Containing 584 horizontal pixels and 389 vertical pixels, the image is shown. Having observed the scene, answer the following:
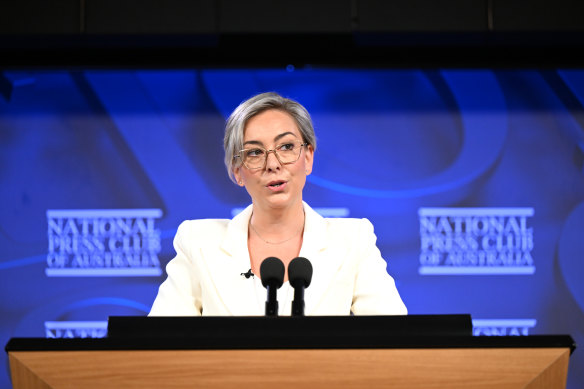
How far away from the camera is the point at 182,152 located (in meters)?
4.05

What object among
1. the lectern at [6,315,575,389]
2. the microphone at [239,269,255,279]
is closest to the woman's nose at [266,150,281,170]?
the microphone at [239,269,255,279]

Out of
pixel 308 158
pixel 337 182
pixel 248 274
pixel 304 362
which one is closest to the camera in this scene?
pixel 304 362

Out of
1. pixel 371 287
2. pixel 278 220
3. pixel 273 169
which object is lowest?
pixel 371 287

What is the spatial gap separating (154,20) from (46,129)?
3.03ft

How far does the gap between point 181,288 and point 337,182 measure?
198 centimetres

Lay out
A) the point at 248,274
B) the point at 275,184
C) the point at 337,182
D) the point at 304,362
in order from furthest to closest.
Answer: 1. the point at 337,182
2. the point at 275,184
3. the point at 248,274
4. the point at 304,362

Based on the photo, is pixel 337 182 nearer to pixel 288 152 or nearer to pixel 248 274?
pixel 288 152

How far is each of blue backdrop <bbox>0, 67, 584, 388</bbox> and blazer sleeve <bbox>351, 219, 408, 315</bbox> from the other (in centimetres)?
171

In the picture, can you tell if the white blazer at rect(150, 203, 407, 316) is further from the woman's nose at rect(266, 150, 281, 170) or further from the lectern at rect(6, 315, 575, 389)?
the lectern at rect(6, 315, 575, 389)

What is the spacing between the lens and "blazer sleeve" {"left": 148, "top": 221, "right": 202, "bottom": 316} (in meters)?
2.12

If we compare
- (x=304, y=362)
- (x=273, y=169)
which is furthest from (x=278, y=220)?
(x=304, y=362)

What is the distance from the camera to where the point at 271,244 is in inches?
91.3

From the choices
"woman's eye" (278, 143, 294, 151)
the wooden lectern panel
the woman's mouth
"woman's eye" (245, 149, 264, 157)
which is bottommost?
the wooden lectern panel

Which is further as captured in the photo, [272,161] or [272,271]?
[272,161]
